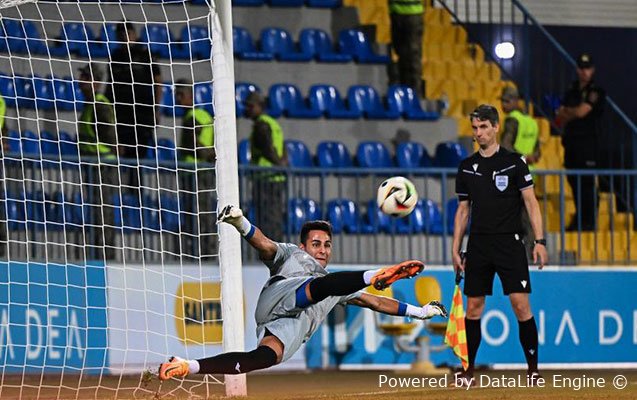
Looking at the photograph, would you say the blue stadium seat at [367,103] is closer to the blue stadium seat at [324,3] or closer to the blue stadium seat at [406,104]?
the blue stadium seat at [406,104]

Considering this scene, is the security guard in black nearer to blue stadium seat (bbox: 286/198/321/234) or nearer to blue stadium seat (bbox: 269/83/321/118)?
blue stadium seat (bbox: 286/198/321/234)

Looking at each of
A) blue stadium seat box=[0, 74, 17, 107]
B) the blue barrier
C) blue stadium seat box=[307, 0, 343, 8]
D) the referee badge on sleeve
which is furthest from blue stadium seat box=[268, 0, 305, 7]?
the referee badge on sleeve

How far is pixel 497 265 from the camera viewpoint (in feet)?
34.4

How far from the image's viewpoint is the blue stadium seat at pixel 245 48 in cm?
1652

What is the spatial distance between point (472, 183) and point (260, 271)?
3.57 m

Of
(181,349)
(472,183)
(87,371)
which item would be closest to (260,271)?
(181,349)

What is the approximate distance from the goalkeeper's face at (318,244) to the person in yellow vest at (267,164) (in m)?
4.55

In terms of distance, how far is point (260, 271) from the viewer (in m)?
13.8

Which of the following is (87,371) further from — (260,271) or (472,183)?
(472,183)

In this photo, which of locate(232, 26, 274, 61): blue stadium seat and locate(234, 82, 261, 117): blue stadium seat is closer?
locate(234, 82, 261, 117): blue stadium seat

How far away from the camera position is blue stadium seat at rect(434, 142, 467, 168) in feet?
53.8

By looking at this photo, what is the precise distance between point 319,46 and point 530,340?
738cm

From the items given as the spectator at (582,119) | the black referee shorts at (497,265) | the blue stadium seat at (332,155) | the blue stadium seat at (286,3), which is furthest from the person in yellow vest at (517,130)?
the black referee shorts at (497,265)

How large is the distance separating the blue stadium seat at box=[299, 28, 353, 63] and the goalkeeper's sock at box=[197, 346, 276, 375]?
27.8ft
